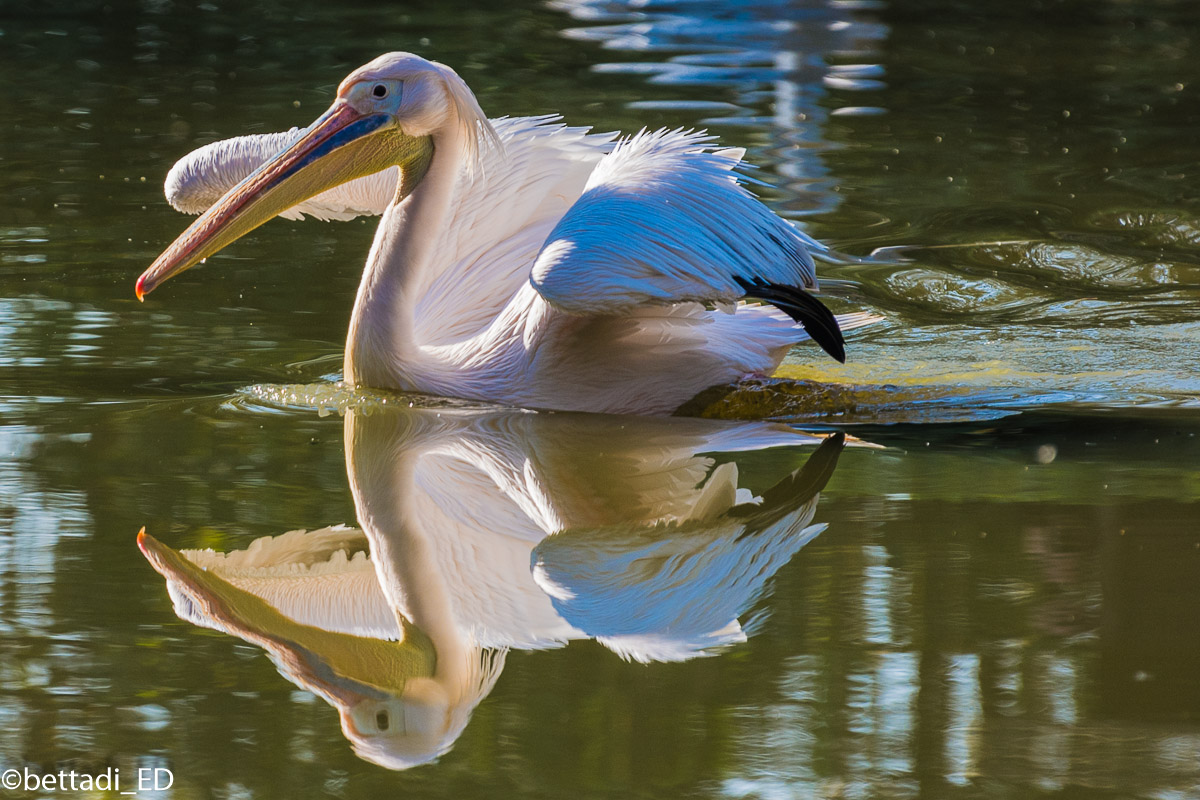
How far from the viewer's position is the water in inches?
97.8

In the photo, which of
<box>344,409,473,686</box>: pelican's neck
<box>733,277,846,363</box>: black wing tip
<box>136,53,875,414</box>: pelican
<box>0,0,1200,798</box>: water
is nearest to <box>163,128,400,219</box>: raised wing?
<box>136,53,875,414</box>: pelican

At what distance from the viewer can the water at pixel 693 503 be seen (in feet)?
8.15

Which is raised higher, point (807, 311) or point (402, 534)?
point (807, 311)

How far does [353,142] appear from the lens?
15.1 feet

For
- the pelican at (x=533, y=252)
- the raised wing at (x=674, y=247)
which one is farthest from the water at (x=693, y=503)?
the raised wing at (x=674, y=247)

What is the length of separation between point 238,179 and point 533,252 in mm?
1028

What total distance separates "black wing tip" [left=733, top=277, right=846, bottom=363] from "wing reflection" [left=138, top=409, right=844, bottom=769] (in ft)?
0.89

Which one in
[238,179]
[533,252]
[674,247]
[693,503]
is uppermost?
[674,247]

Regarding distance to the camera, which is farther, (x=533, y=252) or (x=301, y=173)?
(x=533, y=252)

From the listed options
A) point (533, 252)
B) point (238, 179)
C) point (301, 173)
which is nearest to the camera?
point (301, 173)

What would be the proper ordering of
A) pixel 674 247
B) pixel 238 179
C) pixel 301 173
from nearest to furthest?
pixel 674 247
pixel 301 173
pixel 238 179

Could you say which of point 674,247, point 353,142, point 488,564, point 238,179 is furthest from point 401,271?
point 488,564

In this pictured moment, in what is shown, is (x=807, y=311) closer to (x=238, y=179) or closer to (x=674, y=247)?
(x=674, y=247)

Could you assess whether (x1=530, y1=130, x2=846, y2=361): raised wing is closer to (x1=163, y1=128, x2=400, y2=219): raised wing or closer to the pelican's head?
the pelican's head
